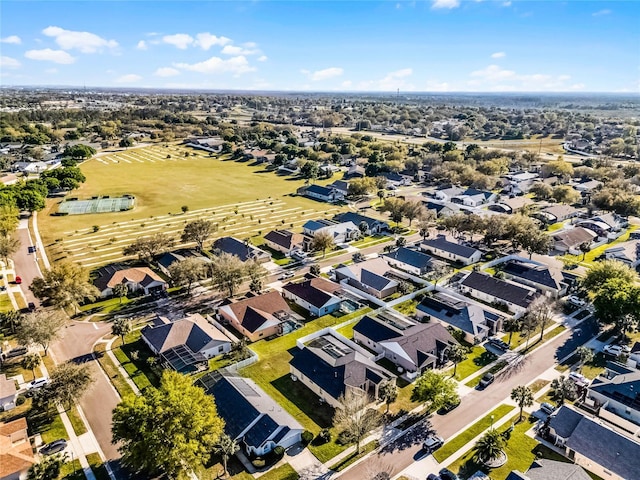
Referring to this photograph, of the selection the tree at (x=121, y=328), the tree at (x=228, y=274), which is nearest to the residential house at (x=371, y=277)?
the tree at (x=228, y=274)

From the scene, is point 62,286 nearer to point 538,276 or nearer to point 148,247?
point 148,247

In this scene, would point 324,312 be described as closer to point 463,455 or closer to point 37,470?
point 463,455

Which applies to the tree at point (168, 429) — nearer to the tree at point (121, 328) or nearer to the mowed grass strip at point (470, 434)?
the mowed grass strip at point (470, 434)

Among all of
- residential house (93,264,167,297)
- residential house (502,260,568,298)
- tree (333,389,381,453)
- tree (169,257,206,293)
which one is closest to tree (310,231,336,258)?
tree (169,257,206,293)

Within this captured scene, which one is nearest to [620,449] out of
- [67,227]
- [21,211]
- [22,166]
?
[67,227]

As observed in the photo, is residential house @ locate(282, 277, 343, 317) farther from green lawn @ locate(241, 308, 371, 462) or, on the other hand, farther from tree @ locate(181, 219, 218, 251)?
tree @ locate(181, 219, 218, 251)

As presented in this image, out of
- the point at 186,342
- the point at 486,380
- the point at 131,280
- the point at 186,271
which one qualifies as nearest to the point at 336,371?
the point at 486,380
